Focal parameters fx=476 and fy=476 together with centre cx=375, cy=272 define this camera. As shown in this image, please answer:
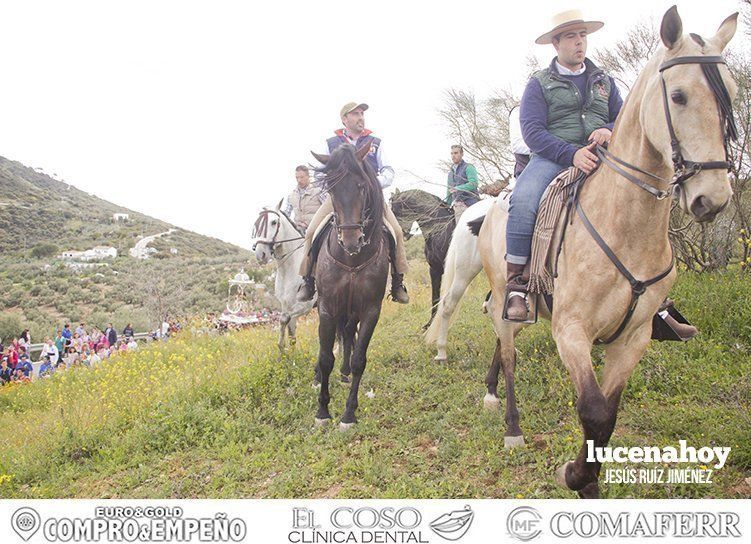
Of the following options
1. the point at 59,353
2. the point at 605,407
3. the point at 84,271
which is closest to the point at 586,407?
the point at 605,407

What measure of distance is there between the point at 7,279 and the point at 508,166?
135 feet

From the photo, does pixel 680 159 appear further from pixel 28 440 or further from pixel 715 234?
pixel 28 440

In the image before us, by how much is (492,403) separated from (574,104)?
10.4 ft

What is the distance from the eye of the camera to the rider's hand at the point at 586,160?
3422mm

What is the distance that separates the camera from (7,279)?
36469mm

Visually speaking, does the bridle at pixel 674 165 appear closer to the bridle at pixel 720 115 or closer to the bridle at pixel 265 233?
the bridle at pixel 720 115

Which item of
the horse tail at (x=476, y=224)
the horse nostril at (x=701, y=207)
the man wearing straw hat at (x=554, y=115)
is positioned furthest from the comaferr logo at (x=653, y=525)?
the horse tail at (x=476, y=224)

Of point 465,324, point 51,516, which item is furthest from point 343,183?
point 465,324

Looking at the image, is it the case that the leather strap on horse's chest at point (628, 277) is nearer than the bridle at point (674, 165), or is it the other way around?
the bridle at point (674, 165)

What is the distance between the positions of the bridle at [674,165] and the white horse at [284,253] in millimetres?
5549

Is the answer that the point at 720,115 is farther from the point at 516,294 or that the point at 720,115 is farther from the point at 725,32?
the point at 516,294

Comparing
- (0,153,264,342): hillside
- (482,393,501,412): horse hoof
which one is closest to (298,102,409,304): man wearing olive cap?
(482,393,501,412): horse hoof

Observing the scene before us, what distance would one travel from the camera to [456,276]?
738 centimetres

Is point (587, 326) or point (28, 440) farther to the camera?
point (28, 440)
